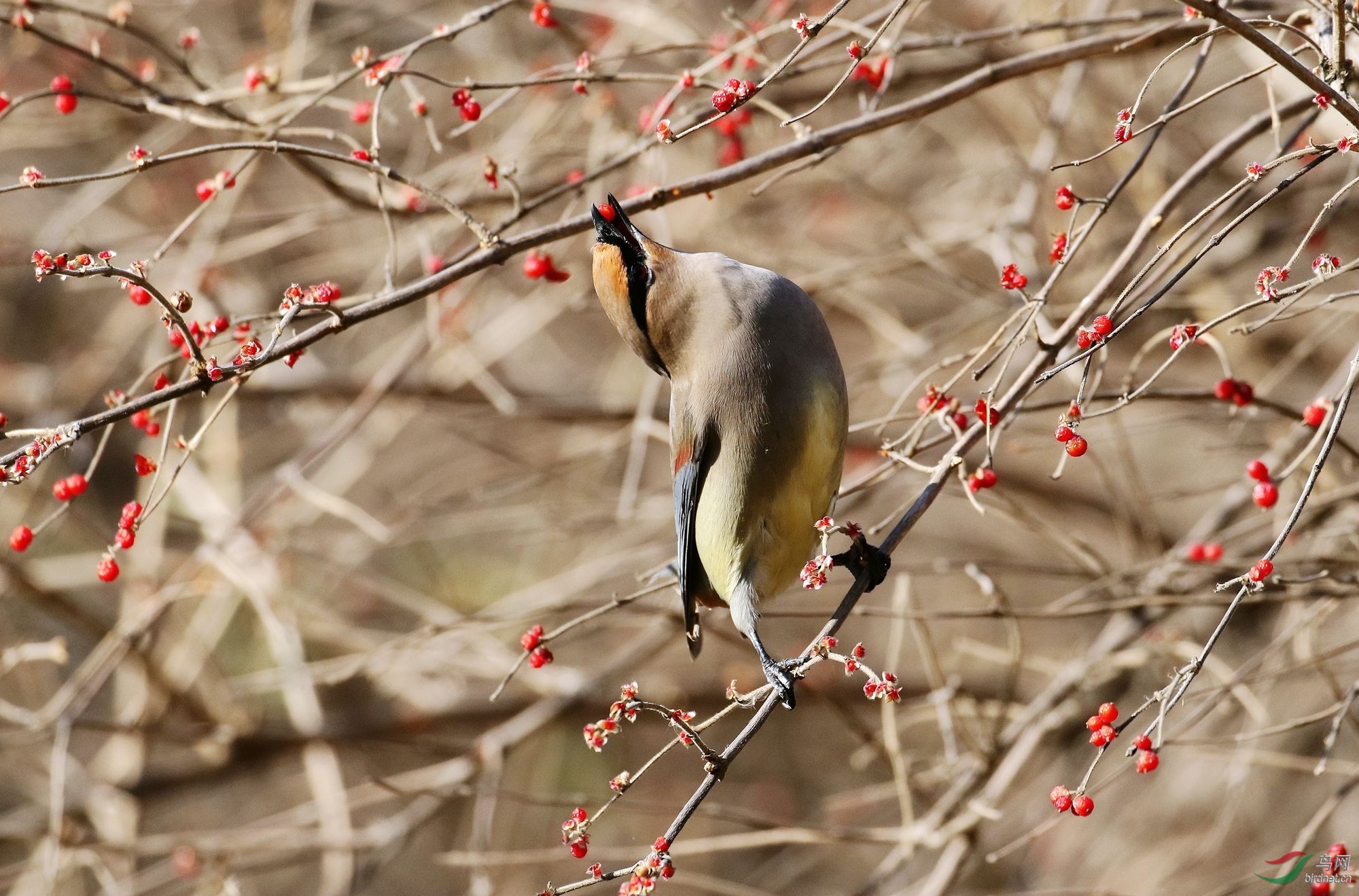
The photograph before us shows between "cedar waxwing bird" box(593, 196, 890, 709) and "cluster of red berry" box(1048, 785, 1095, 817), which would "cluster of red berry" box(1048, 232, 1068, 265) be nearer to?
"cedar waxwing bird" box(593, 196, 890, 709)

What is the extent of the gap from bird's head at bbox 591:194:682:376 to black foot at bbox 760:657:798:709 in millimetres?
828

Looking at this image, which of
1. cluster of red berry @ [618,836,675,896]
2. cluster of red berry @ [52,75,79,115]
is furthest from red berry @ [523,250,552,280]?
cluster of red berry @ [618,836,675,896]

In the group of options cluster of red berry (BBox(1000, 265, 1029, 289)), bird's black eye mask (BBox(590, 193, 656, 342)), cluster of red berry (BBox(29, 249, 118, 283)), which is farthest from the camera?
bird's black eye mask (BBox(590, 193, 656, 342))

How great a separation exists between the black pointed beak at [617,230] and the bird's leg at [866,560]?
→ 0.85m

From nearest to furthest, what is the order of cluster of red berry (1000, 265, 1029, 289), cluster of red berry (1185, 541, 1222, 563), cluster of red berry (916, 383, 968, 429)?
cluster of red berry (1000, 265, 1029, 289) < cluster of red berry (916, 383, 968, 429) < cluster of red berry (1185, 541, 1222, 563)

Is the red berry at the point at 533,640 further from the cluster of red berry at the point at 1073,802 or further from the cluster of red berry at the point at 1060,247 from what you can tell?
the cluster of red berry at the point at 1060,247

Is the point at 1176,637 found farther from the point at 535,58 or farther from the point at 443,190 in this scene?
the point at 535,58

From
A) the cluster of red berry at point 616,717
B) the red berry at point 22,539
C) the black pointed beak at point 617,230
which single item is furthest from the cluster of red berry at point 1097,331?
the red berry at point 22,539

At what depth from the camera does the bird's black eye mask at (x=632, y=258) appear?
9.93ft

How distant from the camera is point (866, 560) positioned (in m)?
3.14

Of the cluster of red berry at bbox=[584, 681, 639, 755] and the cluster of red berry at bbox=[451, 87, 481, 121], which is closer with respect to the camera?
the cluster of red berry at bbox=[584, 681, 639, 755]

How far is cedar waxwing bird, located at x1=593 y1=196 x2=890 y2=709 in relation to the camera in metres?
3.07

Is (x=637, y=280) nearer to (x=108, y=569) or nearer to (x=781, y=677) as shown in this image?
(x=781, y=677)

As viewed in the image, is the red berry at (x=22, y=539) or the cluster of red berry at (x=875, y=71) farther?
the cluster of red berry at (x=875, y=71)
